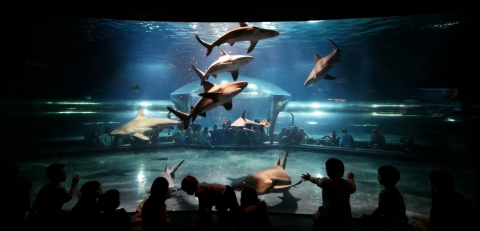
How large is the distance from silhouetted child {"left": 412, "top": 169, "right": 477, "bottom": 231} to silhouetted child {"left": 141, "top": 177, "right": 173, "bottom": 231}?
387cm

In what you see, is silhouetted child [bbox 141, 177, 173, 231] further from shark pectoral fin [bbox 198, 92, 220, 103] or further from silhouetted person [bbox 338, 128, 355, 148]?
silhouetted person [bbox 338, 128, 355, 148]

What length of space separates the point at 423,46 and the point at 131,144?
28.1 metres

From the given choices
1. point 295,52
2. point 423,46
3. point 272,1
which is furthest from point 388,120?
point 272,1

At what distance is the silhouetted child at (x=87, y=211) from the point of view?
8.82ft

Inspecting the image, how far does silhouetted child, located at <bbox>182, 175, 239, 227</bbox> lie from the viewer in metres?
2.94

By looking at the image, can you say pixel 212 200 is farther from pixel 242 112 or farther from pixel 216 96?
pixel 242 112

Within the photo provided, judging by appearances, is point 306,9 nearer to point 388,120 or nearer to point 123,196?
point 123,196

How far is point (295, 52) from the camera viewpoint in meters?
27.0

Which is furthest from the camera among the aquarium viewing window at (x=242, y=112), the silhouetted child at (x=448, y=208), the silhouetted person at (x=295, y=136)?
the silhouetted person at (x=295, y=136)

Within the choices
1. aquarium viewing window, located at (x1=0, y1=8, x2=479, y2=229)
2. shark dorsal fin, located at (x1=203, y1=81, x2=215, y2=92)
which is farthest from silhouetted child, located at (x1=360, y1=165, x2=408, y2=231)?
shark dorsal fin, located at (x1=203, y1=81, x2=215, y2=92)

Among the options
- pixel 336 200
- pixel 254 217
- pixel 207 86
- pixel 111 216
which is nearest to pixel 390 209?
pixel 336 200

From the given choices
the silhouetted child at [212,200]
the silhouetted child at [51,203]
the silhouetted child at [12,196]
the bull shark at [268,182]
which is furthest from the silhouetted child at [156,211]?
the silhouetted child at [12,196]

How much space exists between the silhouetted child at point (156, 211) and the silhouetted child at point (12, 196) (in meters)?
2.11

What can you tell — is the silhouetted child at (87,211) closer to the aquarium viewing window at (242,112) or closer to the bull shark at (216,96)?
the bull shark at (216,96)
